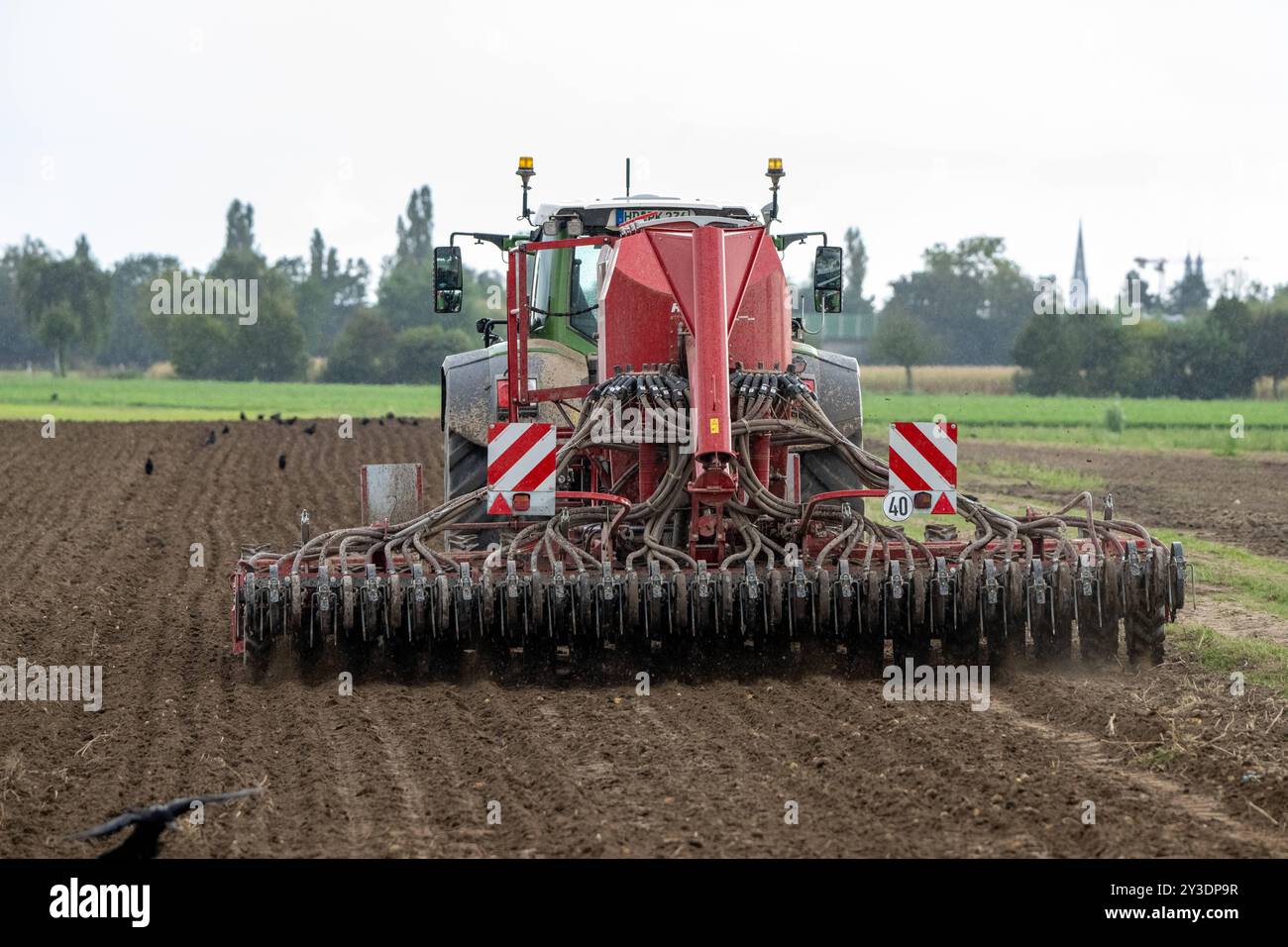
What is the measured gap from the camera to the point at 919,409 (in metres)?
37.2

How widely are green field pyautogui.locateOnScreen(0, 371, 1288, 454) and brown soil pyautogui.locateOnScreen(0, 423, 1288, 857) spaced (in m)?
17.1

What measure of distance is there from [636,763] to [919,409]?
31945 millimetres

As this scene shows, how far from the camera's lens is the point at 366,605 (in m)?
7.67

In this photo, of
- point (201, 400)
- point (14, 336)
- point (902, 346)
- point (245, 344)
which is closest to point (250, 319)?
point (245, 344)

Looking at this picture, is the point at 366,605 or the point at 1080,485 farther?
the point at 1080,485

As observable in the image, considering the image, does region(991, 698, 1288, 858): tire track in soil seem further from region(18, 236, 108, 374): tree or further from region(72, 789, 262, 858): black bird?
region(18, 236, 108, 374): tree

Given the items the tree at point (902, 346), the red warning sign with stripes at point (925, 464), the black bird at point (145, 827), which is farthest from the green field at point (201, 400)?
the black bird at point (145, 827)

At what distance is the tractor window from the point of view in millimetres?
9422

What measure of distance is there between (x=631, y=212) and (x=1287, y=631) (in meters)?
4.49

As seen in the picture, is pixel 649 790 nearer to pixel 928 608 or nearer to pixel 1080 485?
pixel 928 608

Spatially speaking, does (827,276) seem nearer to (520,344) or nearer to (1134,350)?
(520,344)

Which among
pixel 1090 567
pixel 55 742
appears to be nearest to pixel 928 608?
pixel 1090 567

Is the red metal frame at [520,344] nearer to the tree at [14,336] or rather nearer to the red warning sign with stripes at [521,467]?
the red warning sign with stripes at [521,467]
